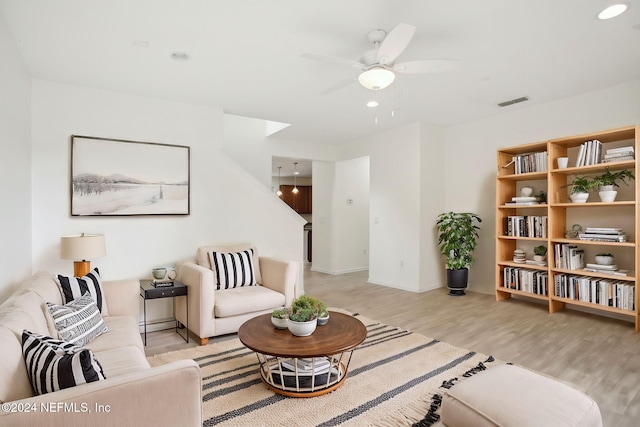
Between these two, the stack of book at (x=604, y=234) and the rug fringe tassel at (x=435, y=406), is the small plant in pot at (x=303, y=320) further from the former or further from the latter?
the stack of book at (x=604, y=234)

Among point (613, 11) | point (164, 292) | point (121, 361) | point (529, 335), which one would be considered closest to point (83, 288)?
point (164, 292)

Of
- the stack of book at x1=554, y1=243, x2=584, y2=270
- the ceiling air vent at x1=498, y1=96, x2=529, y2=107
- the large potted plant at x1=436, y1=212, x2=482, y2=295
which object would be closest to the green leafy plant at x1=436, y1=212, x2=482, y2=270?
the large potted plant at x1=436, y1=212, x2=482, y2=295

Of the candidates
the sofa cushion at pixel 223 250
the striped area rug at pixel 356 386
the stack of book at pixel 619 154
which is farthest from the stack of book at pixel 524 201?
the sofa cushion at pixel 223 250

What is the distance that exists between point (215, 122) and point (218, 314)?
2.40m

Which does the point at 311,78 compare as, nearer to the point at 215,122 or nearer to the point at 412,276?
the point at 215,122

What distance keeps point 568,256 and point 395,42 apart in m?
3.36

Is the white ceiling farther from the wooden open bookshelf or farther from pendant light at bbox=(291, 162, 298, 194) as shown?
pendant light at bbox=(291, 162, 298, 194)

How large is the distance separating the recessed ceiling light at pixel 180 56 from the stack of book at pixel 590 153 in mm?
4222

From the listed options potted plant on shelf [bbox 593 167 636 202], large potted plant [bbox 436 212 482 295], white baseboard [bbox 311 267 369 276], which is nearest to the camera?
potted plant on shelf [bbox 593 167 636 202]

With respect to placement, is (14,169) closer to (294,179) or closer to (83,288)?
(83,288)

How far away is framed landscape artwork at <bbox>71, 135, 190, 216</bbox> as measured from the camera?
353cm

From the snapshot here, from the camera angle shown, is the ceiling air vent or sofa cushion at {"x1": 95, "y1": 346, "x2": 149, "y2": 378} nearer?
sofa cushion at {"x1": 95, "y1": 346, "x2": 149, "y2": 378}

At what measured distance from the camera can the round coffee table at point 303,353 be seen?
211 centimetres

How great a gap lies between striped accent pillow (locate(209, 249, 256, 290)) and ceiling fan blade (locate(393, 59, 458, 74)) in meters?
2.51
